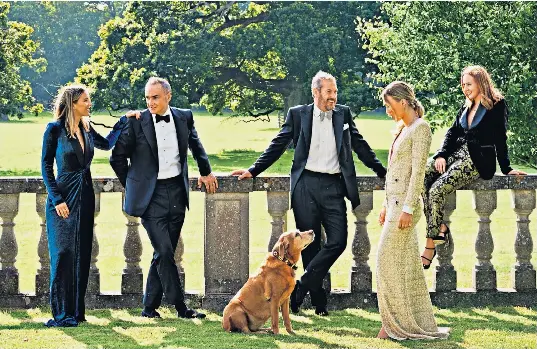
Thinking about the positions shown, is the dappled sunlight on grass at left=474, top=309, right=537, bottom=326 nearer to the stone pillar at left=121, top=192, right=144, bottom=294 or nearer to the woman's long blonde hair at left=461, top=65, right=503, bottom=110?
the woman's long blonde hair at left=461, top=65, right=503, bottom=110

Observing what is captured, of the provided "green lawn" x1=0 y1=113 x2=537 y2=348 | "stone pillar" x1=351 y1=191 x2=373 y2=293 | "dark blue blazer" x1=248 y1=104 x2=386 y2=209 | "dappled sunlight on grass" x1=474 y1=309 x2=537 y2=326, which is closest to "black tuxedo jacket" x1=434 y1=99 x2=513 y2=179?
"dark blue blazer" x1=248 y1=104 x2=386 y2=209

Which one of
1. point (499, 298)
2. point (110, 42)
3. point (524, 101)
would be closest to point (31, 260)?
point (499, 298)

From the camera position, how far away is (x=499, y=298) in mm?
9891

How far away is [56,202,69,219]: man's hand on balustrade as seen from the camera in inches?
348

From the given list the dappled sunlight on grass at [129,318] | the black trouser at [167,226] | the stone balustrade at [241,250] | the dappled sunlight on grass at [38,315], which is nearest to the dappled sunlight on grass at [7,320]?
the dappled sunlight on grass at [38,315]

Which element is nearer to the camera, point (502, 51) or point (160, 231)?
point (160, 231)

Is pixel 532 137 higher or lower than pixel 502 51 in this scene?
lower

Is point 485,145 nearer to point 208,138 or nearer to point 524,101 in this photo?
point 524,101

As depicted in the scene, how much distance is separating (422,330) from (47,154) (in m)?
3.21

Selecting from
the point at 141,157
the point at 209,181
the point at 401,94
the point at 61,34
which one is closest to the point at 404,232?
the point at 401,94

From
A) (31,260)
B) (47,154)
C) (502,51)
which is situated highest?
(502,51)

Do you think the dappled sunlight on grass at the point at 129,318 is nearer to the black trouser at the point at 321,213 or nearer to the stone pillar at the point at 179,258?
the stone pillar at the point at 179,258

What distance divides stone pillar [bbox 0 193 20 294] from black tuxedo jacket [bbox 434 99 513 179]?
12.0 ft

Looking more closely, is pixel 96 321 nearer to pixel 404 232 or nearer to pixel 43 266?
pixel 43 266
